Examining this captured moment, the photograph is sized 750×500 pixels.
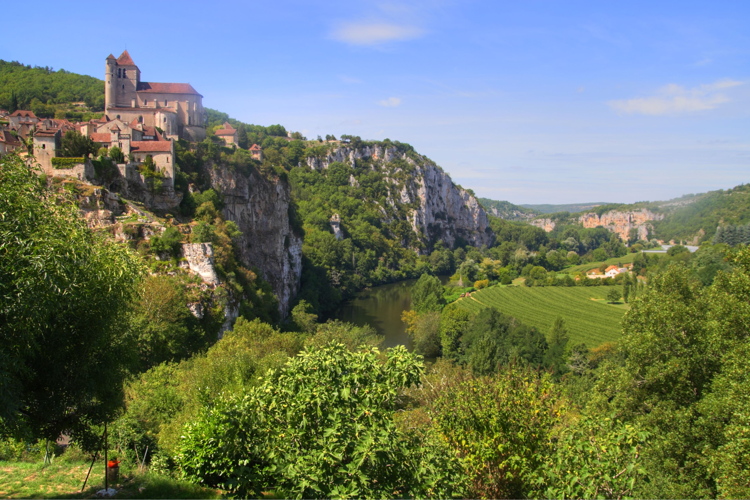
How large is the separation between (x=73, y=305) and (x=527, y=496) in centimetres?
881

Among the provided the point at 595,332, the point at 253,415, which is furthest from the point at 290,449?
the point at 595,332

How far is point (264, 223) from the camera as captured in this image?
45250 millimetres

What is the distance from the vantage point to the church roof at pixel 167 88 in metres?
42.0

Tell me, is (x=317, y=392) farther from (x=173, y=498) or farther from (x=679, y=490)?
(x=679, y=490)

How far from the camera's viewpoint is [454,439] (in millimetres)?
9305

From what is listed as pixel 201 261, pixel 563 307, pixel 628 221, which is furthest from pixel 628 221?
pixel 201 261

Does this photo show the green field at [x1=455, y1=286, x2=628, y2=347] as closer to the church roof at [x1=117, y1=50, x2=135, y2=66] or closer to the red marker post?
the red marker post

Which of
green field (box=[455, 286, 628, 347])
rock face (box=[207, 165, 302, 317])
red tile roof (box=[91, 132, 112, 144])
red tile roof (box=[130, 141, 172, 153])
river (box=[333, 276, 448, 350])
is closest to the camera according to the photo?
red tile roof (box=[91, 132, 112, 144])

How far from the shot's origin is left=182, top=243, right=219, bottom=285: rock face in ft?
89.1

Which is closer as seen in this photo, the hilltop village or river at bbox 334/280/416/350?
the hilltop village

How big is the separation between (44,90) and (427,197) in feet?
301

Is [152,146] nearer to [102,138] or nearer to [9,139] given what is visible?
[102,138]

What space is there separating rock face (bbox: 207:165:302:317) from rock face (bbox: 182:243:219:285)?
357 inches

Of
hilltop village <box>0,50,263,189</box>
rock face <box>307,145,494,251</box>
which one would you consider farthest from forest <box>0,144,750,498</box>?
rock face <box>307,145,494,251</box>
